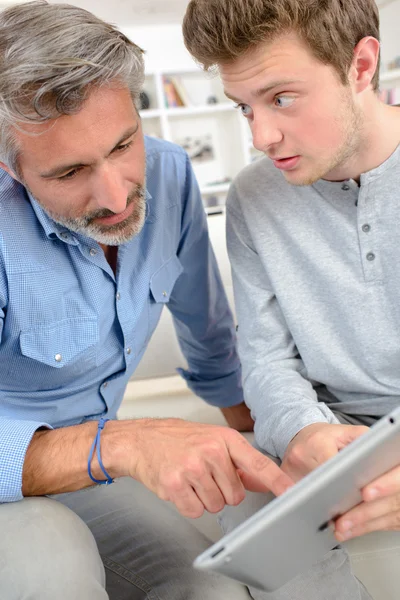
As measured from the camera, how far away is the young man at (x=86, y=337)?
90 centimetres

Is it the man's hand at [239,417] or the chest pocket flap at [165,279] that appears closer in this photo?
the chest pocket flap at [165,279]

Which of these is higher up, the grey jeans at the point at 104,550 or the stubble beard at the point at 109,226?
the stubble beard at the point at 109,226

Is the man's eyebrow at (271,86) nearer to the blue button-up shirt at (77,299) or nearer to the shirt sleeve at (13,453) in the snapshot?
the blue button-up shirt at (77,299)

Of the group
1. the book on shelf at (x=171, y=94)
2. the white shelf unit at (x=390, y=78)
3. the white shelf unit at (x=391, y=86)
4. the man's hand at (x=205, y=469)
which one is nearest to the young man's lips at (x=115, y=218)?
the man's hand at (x=205, y=469)

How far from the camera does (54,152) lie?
112 cm

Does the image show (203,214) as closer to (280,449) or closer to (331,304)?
(331,304)

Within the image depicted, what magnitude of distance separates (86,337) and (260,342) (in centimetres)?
37

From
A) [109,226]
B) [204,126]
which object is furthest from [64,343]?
[204,126]

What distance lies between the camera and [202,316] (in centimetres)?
173

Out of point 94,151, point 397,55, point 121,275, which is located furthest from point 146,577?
point 397,55

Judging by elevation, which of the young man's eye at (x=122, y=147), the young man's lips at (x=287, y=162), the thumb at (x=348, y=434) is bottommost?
the thumb at (x=348, y=434)

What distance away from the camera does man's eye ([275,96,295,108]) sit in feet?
3.63

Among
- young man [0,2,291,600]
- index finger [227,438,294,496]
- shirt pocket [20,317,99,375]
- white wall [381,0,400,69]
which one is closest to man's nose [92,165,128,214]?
young man [0,2,291,600]

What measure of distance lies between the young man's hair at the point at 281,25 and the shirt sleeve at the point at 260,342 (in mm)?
366
